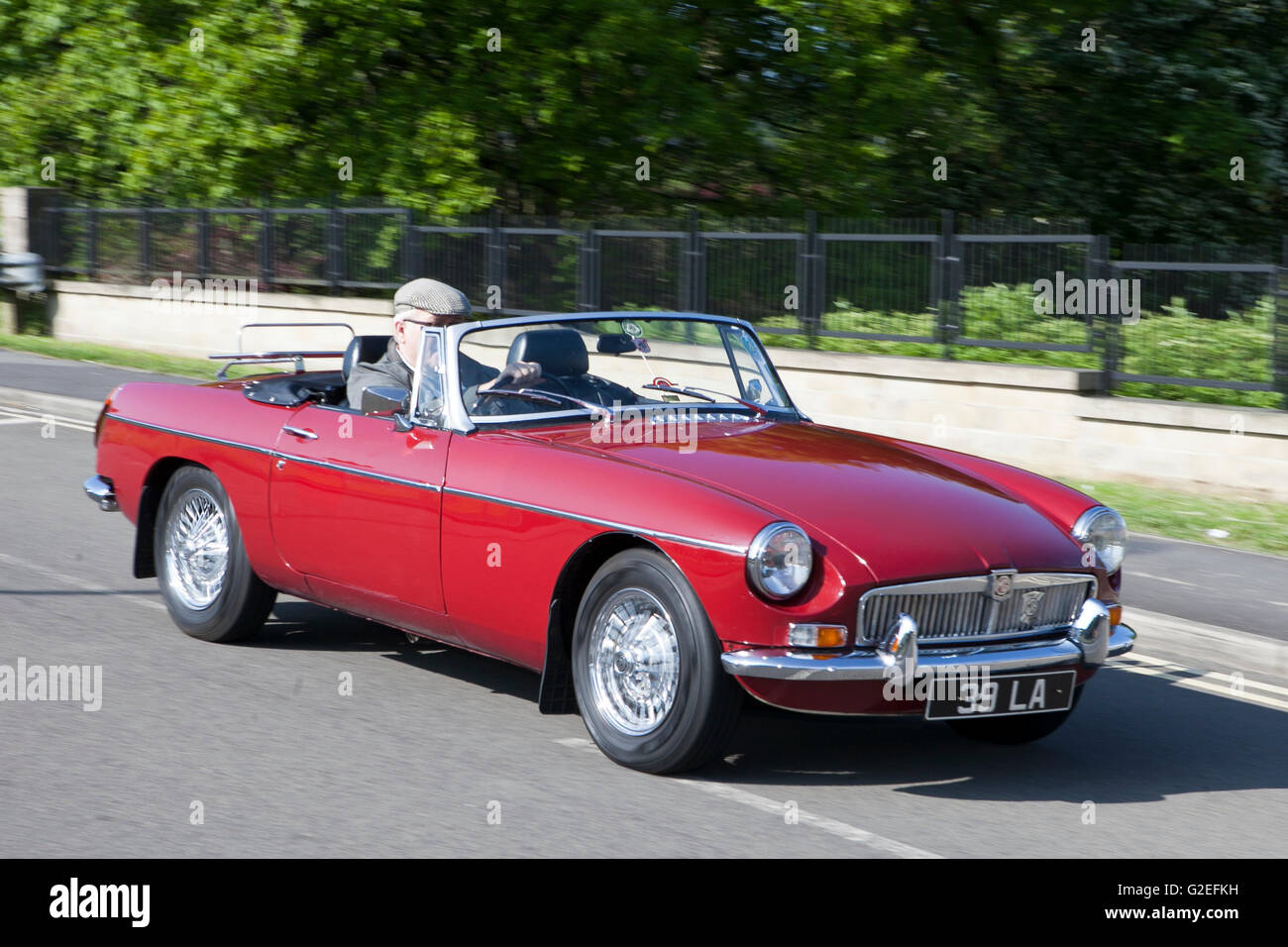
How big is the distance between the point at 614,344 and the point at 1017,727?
7.24 ft

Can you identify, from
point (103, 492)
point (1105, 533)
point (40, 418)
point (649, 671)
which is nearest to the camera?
point (649, 671)

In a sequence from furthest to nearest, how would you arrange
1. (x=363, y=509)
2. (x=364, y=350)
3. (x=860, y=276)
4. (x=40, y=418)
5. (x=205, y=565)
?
(x=860, y=276)
(x=40, y=418)
(x=364, y=350)
(x=205, y=565)
(x=363, y=509)

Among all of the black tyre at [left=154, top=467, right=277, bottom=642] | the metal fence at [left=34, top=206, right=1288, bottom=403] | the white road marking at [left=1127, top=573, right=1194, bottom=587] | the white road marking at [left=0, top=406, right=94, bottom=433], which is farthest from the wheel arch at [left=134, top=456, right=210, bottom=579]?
the metal fence at [left=34, top=206, right=1288, bottom=403]

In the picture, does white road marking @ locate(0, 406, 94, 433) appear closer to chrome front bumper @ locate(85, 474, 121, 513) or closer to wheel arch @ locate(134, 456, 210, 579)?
chrome front bumper @ locate(85, 474, 121, 513)

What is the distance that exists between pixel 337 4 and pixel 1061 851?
57.9ft

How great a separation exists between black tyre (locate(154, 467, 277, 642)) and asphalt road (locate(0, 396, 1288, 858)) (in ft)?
0.38

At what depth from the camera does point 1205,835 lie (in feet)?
17.1

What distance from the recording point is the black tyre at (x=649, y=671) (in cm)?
530

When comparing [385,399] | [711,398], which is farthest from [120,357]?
[711,398]

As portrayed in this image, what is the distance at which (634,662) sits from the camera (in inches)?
219

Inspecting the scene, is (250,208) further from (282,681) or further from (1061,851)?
(1061,851)

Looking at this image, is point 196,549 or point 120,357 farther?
point 120,357

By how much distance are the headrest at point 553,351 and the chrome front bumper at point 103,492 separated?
8.27ft

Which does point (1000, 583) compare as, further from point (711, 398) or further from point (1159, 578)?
point (1159, 578)
